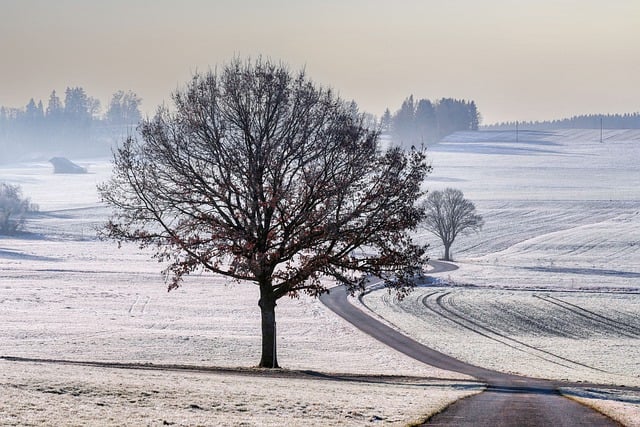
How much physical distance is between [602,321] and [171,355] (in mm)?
32722

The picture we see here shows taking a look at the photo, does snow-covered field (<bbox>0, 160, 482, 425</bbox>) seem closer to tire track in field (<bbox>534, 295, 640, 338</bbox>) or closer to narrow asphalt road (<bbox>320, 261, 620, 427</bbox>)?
narrow asphalt road (<bbox>320, 261, 620, 427</bbox>)

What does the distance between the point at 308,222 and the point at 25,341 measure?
702 inches

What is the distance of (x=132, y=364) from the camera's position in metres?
32.7

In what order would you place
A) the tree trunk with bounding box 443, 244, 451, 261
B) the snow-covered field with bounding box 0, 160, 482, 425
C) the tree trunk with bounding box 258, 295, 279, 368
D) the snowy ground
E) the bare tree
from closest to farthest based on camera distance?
the snow-covered field with bounding box 0, 160, 482, 425 → the bare tree → the tree trunk with bounding box 258, 295, 279, 368 → the snowy ground → the tree trunk with bounding box 443, 244, 451, 261

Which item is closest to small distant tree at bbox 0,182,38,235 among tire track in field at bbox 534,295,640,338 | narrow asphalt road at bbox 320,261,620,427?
tire track in field at bbox 534,295,640,338

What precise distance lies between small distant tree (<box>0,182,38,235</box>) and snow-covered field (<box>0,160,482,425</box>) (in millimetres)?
24176

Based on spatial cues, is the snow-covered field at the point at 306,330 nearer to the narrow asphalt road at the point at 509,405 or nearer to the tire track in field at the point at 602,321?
the tire track in field at the point at 602,321

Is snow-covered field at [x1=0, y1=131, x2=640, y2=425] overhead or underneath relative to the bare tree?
underneath

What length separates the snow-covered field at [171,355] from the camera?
18844 millimetres

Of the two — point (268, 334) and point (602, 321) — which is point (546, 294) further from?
point (268, 334)

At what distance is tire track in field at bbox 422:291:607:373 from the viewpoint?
1793 inches

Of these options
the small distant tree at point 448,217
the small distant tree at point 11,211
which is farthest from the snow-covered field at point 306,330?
the small distant tree at point 11,211

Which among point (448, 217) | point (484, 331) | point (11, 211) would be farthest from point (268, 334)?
point (11, 211)

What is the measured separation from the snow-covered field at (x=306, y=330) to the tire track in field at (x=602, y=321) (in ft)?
0.44
